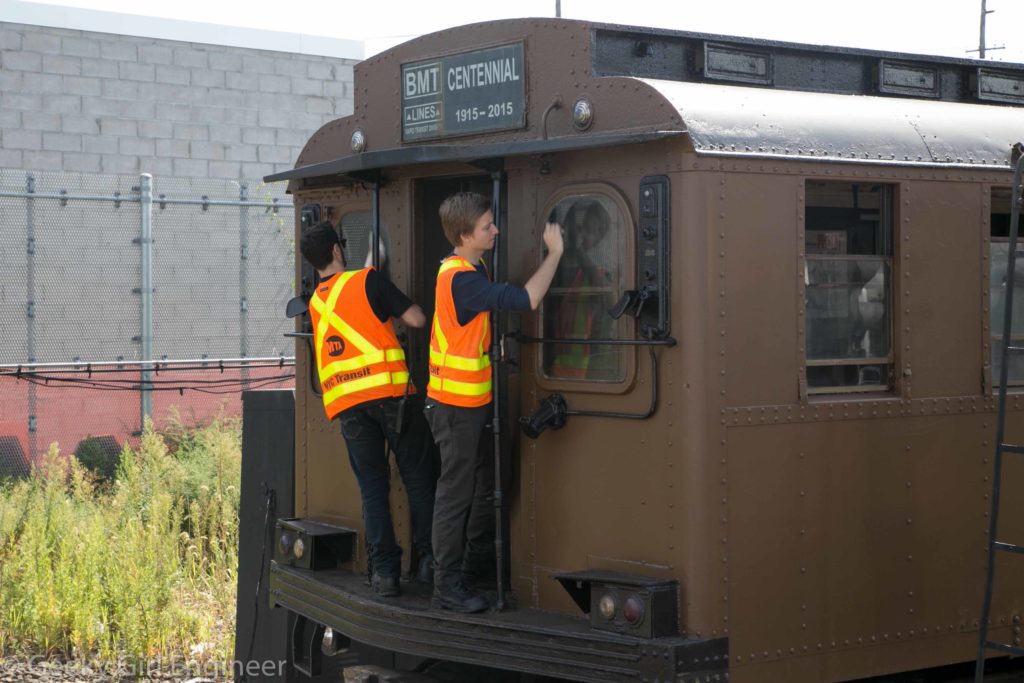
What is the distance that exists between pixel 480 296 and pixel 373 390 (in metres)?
0.89

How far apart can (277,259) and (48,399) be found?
126 inches

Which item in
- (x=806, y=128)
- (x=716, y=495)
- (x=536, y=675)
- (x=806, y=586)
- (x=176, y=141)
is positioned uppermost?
(x=176, y=141)

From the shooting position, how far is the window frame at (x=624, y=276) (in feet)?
18.7

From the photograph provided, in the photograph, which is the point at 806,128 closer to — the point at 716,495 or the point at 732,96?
the point at 732,96

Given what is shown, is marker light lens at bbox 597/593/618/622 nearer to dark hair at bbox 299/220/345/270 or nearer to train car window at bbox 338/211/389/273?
dark hair at bbox 299/220/345/270

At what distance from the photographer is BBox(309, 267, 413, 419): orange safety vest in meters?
6.50

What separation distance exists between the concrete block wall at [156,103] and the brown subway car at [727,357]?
10.6 meters

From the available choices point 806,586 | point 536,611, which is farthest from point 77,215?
point 806,586

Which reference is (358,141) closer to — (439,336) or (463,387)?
(439,336)

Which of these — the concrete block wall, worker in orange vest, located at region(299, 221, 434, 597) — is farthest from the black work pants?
the concrete block wall

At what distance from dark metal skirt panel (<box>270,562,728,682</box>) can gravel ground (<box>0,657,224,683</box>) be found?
187cm

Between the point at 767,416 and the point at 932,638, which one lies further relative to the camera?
the point at 932,638

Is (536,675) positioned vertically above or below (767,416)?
below

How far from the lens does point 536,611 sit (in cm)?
612
